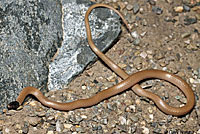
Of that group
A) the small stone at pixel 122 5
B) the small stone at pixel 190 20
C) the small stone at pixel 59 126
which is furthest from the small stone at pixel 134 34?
the small stone at pixel 59 126

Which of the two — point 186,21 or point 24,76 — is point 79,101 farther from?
point 186,21

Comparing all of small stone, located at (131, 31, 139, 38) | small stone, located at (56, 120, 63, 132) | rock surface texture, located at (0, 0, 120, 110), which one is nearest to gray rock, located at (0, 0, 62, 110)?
rock surface texture, located at (0, 0, 120, 110)

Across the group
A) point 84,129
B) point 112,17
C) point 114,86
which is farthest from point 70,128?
point 112,17

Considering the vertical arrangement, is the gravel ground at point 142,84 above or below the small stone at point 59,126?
above

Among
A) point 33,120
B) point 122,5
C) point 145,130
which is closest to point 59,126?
point 33,120

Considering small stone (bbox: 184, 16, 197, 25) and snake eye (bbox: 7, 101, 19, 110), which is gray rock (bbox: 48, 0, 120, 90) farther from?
small stone (bbox: 184, 16, 197, 25)

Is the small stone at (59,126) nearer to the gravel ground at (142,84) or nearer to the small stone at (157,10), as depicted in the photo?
the gravel ground at (142,84)
